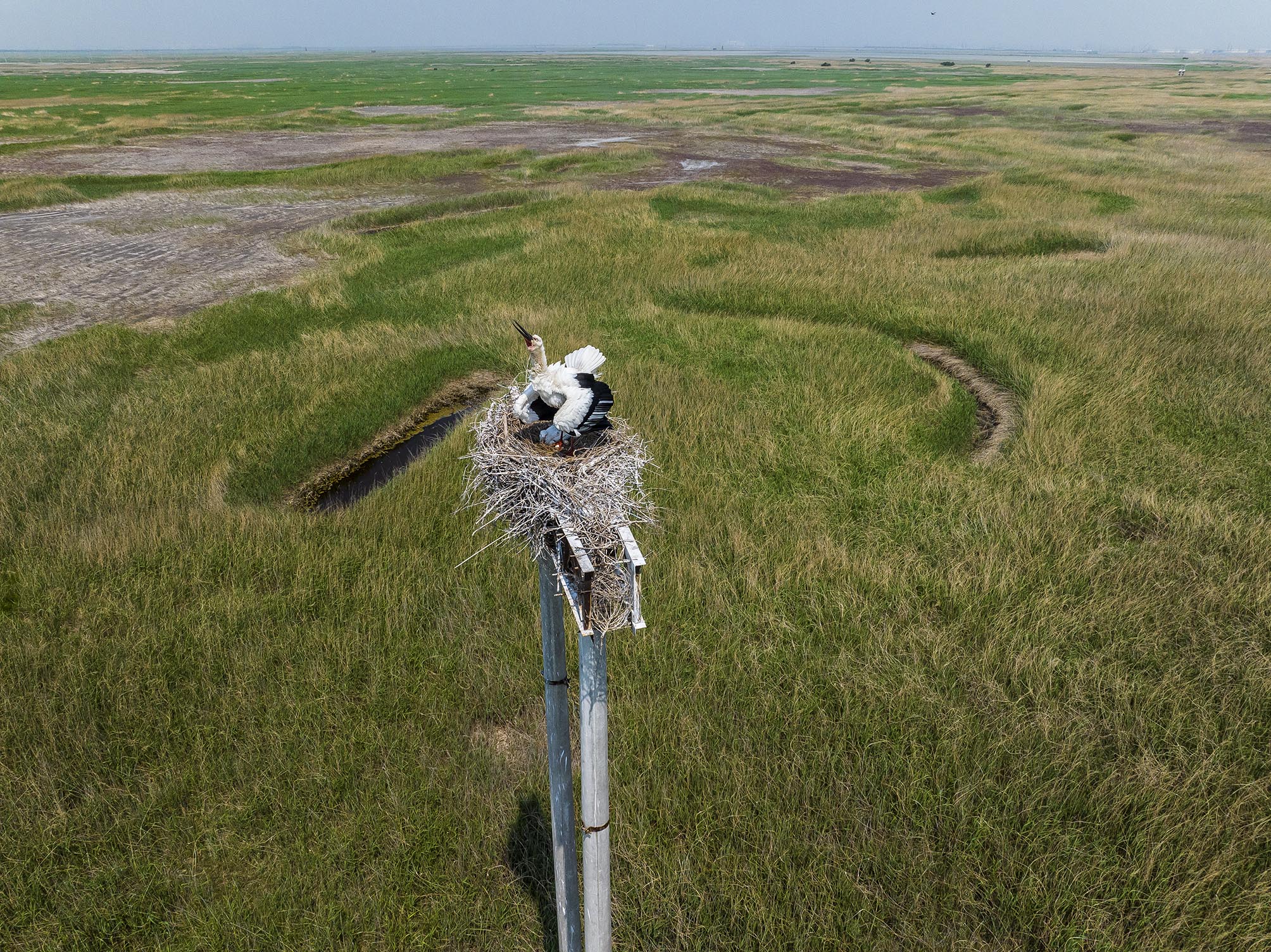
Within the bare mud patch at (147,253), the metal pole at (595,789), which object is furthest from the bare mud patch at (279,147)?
the metal pole at (595,789)

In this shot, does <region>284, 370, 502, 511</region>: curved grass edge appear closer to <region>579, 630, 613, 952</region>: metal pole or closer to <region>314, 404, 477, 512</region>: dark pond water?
<region>314, 404, 477, 512</region>: dark pond water

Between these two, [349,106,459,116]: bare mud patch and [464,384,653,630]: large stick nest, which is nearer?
[464,384,653,630]: large stick nest

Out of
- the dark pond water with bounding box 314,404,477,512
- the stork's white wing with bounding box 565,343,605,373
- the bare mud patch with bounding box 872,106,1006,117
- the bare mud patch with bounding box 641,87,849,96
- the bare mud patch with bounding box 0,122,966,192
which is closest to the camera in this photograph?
the stork's white wing with bounding box 565,343,605,373

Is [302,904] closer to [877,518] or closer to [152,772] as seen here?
[152,772]

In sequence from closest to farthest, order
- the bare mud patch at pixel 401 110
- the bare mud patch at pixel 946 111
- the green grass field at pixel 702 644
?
the green grass field at pixel 702 644 < the bare mud patch at pixel 946 111 < the bare mud patch at pixel 401 110

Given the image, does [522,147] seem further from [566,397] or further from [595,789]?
[595,789]

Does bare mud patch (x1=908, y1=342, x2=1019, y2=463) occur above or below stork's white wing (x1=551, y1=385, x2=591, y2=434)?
below

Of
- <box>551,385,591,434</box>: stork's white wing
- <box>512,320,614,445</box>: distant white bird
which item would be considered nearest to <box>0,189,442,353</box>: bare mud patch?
<box>512,320,614,445</box>: distant white bird

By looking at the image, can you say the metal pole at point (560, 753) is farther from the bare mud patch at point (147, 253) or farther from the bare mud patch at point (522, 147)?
the bare mud patch at point (522, 147)

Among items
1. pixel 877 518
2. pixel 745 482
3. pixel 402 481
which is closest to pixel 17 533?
pixel 402 481
